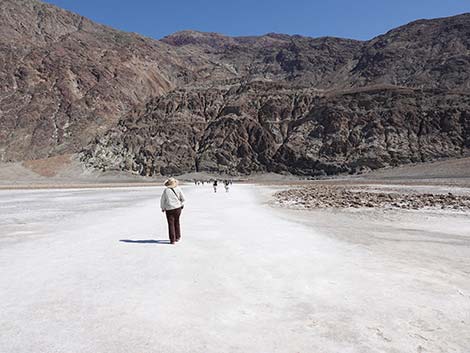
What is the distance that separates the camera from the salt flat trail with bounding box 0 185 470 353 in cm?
380

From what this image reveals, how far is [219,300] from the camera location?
4.96 meters

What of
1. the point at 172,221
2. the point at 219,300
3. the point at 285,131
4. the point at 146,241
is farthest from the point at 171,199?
the point at 285,131

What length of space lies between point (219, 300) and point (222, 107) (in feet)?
351

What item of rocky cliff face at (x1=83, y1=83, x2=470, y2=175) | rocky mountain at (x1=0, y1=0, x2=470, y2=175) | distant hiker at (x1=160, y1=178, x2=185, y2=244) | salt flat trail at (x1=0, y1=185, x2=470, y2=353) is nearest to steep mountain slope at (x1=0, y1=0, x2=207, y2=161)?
rocky mountain at (x1=0, y1=0, x2=470, y2=175)

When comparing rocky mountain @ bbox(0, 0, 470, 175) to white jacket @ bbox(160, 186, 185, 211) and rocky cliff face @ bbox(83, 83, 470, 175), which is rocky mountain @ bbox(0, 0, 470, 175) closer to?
rocky cliff face @ bbox(83, 83, 470, 175)

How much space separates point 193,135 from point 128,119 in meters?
20.3

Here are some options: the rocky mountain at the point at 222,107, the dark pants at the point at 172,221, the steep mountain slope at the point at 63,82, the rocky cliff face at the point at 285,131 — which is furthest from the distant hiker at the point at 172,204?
the steep mountain slope at the point at 63,82

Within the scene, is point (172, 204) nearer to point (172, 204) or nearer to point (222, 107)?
point (172, 204)

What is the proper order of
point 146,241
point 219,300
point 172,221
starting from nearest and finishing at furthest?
point 219,300, point 172,221, point 146,241

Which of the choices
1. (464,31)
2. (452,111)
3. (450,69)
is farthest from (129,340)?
(464,31)

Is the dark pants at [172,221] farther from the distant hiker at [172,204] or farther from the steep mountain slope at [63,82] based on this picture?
the steep mountain slope at [63,82]

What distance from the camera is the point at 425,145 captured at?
273 feet

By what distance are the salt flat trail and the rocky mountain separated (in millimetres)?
81941

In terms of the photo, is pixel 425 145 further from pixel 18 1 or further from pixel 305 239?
pixel 18 1
